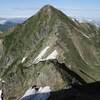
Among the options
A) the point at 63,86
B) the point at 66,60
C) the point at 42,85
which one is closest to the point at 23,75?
the point at 42,85

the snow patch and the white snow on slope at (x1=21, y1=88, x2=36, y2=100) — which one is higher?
the snow patch

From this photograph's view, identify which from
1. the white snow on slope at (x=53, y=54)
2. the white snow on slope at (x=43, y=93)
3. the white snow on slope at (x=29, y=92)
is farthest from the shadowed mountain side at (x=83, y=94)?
the white snow on slope at (x=53, y=54)

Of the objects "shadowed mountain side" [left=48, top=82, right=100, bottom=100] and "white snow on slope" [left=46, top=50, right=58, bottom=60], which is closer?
"shadowed mountain side" [left=48, top=82, right=100, bottom=100]

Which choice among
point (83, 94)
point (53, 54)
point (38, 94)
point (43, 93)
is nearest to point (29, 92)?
point (38, 94)

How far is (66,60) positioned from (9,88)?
48.5 metres

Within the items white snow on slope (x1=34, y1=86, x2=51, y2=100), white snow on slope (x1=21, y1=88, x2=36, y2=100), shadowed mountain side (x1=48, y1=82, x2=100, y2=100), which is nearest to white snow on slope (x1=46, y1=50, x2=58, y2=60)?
white snow on slope (x1=21, y1=88, x2=36, y2=100)

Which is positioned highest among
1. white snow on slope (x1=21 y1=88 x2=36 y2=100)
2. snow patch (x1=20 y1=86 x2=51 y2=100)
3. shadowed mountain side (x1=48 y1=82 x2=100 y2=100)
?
shadowed mountain side (x1=48 y1=82 x2=100 y2=100)

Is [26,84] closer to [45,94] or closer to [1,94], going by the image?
[1,94]

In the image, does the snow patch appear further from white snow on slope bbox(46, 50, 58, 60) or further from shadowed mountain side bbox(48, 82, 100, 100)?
white snow on slope bbox(46, 50, 58, 60)

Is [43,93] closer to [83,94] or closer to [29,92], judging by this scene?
[29,92]

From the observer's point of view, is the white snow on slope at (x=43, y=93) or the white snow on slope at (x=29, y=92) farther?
the white snow on slope at (x=29, y=92)

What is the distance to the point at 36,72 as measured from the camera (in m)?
140

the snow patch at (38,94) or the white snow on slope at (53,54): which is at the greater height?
the snow patch at (38,94)

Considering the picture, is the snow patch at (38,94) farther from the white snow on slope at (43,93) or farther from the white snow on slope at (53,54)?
the white snow on slope at (53,54)
